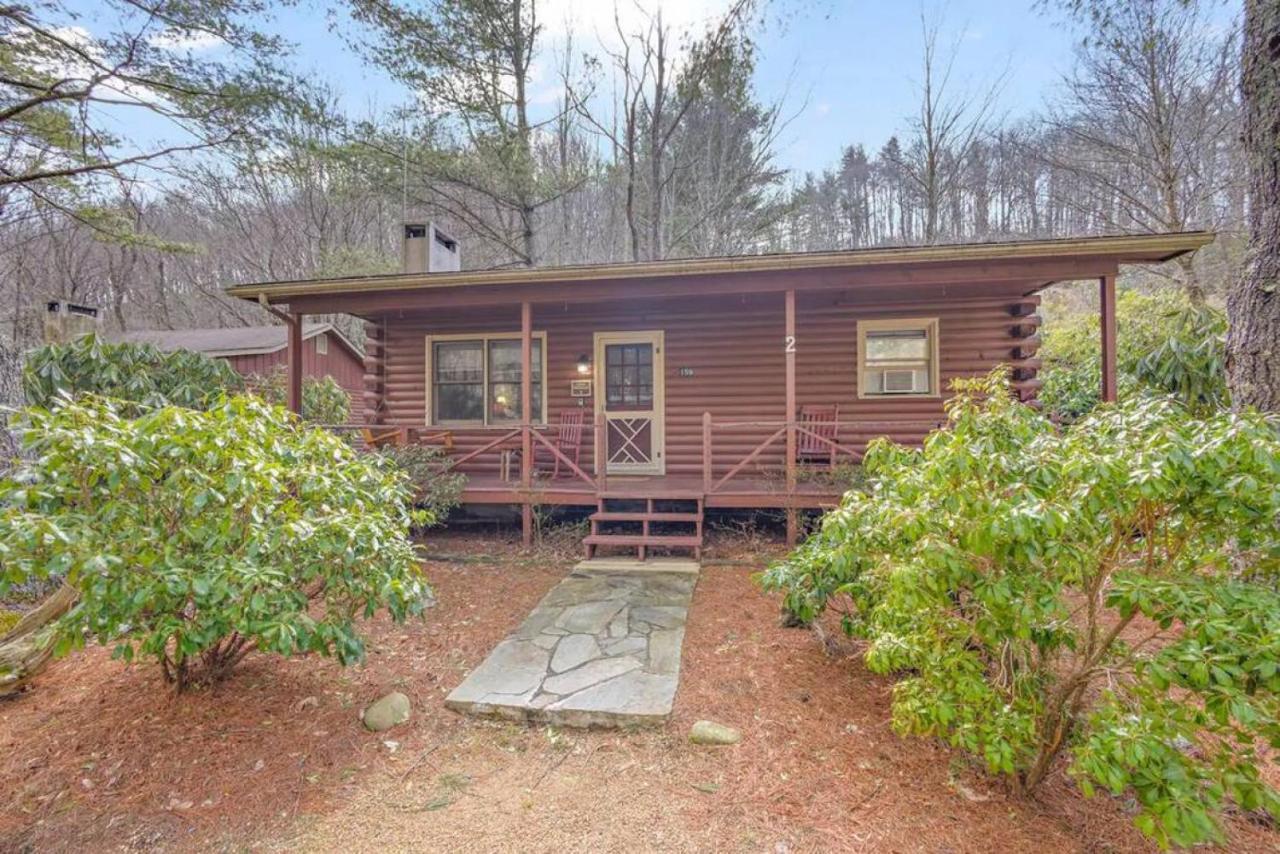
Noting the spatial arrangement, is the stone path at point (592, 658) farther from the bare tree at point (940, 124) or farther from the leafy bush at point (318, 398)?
the bare tree at point (940, 124)

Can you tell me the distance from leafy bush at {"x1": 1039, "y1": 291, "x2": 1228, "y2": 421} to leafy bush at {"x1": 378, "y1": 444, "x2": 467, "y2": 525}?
612 centimetres

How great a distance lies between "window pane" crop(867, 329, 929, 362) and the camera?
7043mm

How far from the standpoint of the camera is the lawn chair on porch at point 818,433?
659 cm

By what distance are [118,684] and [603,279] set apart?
4854 millimetres

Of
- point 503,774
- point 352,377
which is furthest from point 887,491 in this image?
point 352,377

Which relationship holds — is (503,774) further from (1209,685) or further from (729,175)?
(729,175)

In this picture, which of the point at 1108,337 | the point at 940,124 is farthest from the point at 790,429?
the point at 940,124

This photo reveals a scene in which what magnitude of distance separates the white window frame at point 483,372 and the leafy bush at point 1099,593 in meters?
5.62

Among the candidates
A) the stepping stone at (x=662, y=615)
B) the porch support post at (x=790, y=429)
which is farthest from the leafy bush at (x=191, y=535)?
the porch support post at (x=790, y=429)

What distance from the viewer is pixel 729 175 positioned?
13906 millimetres

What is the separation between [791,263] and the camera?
5.62 m

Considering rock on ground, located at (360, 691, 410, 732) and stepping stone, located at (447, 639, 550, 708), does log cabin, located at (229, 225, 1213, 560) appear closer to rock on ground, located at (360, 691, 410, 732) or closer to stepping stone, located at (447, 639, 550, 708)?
stepping stone, located at (447, 639, 550, 708)

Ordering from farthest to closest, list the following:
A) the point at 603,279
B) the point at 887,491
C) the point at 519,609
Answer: the point at 603,279, the point at 519,609, the point at 887,491

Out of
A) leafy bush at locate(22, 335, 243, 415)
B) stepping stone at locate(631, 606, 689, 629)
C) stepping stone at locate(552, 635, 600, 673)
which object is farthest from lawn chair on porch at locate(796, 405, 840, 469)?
leafy bush at locate(22, 335, 243, 415)
